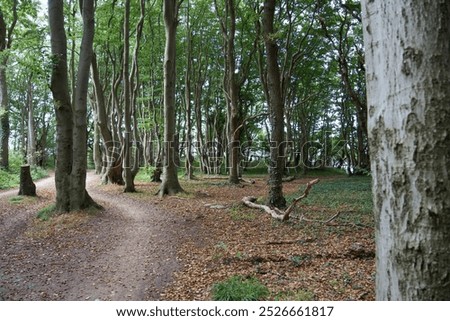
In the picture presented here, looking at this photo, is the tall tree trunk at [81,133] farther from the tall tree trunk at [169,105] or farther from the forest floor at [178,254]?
the tall tree trunk at [169,105]

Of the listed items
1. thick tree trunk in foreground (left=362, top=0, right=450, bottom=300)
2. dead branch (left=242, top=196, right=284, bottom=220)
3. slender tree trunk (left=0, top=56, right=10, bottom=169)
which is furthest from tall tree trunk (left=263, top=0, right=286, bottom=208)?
slender tree trunk (left=0, top=56, right=10, bottom=169)

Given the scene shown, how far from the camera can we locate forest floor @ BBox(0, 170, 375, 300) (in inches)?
192

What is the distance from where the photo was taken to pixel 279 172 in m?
10.4

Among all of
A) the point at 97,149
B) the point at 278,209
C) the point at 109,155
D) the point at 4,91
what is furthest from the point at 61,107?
the point at 97,149

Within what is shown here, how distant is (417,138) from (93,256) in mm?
6434

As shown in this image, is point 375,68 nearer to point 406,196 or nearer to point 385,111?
point 385,111

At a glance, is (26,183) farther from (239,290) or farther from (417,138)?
(417,138)

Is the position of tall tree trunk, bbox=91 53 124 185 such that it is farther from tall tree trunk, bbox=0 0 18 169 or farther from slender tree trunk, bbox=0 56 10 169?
slender tree trunk, bbox=0 56 10 169

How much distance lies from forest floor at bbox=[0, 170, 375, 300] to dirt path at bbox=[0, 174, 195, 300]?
0.02 m

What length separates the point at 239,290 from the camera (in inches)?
175

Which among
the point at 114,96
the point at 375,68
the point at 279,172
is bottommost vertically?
the point at 279,172

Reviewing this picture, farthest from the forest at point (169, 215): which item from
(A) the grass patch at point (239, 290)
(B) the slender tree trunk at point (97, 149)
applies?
(B) the slender tree trunk at point (97, 149)
